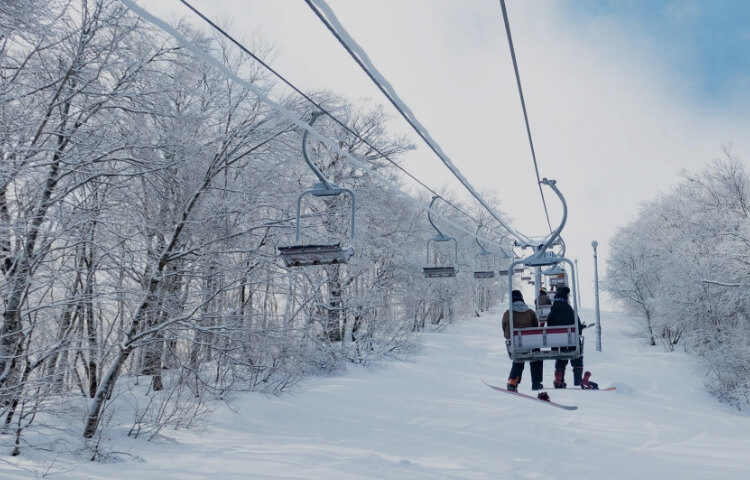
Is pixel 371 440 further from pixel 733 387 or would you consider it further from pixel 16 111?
pixel 733 387

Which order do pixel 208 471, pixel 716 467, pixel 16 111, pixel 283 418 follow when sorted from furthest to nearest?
1. pixel 283 418
2. pixel 716 467
3. pixel 208 471
4. pixel 16 111

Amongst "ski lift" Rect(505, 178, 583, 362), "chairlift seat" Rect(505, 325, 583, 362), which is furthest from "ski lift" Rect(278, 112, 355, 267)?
"chairlift seat" Rect(505, 325, 583, 362)

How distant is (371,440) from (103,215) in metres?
7.51

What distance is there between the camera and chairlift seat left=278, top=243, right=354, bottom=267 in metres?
6.69

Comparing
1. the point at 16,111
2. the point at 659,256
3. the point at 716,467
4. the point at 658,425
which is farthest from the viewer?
the point at 659,256

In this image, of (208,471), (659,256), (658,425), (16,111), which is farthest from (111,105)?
(659,256)

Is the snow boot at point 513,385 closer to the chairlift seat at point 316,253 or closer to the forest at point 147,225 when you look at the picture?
the forest at point 147,225

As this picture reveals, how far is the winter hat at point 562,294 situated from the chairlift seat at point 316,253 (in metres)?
4.08

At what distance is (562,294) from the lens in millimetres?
9266

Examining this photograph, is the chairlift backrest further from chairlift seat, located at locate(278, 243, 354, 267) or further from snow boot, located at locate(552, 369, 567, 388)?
chairlift seat, located at locate(278, 243, 354, 267)

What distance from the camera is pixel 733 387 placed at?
22.0 meters

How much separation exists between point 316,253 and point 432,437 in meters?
8.13

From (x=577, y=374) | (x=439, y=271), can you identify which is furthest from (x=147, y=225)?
(x=577, y=374)

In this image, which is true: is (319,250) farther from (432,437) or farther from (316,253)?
(432,437)
